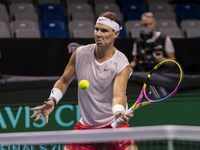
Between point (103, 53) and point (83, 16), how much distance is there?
514 centimetres

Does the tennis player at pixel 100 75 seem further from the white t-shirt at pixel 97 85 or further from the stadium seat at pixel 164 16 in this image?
the stadium seat at pixel 164 16

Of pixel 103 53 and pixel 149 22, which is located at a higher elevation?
pixel 149 22

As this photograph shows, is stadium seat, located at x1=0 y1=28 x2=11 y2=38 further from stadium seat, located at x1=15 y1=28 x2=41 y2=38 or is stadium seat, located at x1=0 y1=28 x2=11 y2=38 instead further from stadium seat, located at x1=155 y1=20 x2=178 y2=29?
stadium seat, located at x1=155 y1=20 x2=178 y2=29

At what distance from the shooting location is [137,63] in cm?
564

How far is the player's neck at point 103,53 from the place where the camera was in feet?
10.5

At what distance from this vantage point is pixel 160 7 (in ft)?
29.7

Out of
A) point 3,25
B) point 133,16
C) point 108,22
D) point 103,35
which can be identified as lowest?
point 103,35

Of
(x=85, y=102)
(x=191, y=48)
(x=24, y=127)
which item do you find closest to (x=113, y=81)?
(x=85, y=102)

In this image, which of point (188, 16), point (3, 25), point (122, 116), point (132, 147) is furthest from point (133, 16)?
point (122, 116)

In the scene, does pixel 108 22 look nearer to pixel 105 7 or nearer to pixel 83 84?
pixel 83 84

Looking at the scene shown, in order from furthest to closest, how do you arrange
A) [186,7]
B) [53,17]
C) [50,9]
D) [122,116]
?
[186,7] < [50,9] < [53,17] < [122,116]

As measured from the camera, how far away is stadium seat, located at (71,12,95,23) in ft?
26.8

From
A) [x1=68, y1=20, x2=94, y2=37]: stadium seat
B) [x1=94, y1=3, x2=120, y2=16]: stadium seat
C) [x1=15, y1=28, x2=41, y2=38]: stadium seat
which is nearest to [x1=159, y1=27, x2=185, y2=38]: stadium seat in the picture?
[x1=94, y1=3, x2=120, y2=16]: stadium seat

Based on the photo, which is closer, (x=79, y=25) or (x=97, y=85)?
(x=97, y=85)
